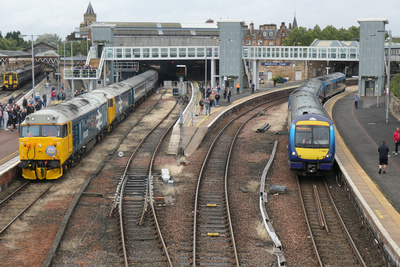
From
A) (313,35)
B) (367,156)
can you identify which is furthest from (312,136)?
(313,35)

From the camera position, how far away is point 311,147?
21.7 m

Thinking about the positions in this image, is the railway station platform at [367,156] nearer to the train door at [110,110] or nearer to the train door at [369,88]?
the train door at [110,110]

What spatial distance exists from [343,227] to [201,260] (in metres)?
5.07

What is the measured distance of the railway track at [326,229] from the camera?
14344 millimetres

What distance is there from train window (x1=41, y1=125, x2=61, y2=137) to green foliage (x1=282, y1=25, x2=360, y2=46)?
8470 cm

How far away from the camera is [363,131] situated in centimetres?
3198

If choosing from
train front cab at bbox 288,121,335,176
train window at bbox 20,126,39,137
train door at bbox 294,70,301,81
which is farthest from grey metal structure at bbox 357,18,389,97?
train window at bbox 20,126,39,137

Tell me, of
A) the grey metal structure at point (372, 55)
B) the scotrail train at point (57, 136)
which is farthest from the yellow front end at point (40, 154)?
the grey metal structure at point (372, 55)

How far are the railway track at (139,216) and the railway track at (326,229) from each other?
4.47m

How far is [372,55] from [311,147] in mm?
38622

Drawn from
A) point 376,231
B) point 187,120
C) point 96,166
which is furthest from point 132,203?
point 187,120

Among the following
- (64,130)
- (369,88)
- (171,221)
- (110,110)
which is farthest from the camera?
(369,88)

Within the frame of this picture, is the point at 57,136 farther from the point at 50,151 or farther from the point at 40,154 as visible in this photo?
the point at 40,154

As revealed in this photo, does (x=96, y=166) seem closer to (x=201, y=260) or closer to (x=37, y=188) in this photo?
(x=37, y=188)
